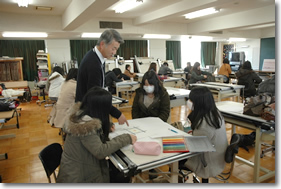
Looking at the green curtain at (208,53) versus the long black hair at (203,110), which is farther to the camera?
the green curtain at (208,53)

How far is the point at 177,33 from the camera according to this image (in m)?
8.11

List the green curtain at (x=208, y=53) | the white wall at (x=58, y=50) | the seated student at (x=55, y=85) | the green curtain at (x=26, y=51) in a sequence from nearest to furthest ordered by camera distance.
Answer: the seated student at (x=55, y=85) < the green curtain at (x=26, y=51) < the white wall at (x=58, y=50) < the green curtain at (x=208, y=53)

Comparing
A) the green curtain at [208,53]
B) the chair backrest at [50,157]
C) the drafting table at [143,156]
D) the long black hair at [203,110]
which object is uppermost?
the green curtain at [208,53]

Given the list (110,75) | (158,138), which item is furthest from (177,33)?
(158,138)

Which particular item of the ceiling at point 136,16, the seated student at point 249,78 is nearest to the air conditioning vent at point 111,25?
the ceiling at point 136,16

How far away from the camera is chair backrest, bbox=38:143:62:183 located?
4.89 ft

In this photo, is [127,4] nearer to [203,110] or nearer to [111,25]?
[111,25]

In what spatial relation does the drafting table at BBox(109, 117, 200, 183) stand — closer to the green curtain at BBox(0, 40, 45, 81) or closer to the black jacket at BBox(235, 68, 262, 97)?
the black jacket at BBox(235, 68, 262, 97)

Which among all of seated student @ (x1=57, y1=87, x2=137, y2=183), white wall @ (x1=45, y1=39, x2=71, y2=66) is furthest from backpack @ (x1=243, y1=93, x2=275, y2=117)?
white wall @ (x1=45, y1=39, x2=71, y2=66)

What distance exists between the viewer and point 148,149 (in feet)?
4.56

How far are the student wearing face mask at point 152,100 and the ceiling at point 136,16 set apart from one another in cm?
150

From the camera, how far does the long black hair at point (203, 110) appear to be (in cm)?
166

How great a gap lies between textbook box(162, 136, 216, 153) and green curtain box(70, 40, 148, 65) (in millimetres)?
8734

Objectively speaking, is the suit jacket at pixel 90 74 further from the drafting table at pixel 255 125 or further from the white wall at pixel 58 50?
the white wall at pixel 58 50
